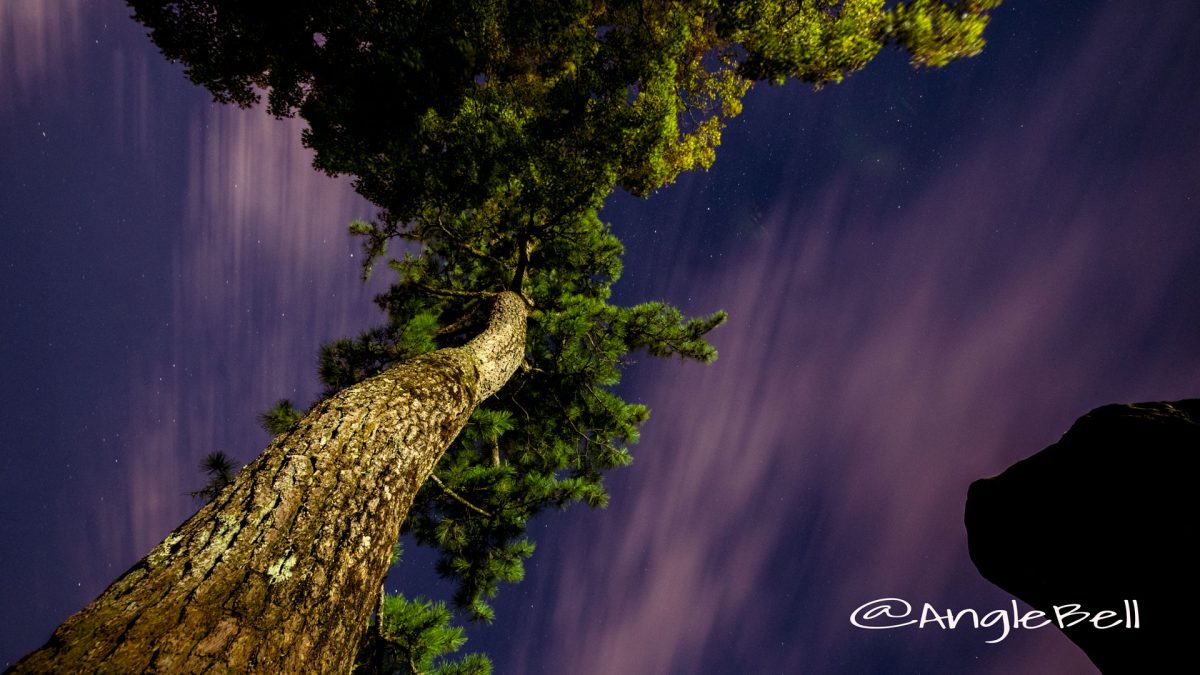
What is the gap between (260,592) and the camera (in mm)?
1426

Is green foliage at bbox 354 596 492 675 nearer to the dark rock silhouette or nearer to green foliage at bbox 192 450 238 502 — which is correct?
green foliage at bbox 192 450 238 502

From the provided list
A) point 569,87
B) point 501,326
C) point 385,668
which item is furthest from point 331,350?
point 569,87

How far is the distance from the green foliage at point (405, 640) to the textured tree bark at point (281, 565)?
5.12ft

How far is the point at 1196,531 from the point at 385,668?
16.5 ft

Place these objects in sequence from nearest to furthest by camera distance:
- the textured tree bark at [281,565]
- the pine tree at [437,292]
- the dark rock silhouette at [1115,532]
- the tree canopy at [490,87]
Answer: the textured tree bark at [281,565] < the pine tree at [437,292] < the dark rock silhouette at [1115,532] < the tree canopy at [490,87]

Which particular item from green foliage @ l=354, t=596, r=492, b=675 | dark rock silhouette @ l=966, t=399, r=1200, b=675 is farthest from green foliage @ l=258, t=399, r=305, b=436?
dark rock silhouette @ l=966, t=399, r=1200, b=675

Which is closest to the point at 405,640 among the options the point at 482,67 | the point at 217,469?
the point at 217,469

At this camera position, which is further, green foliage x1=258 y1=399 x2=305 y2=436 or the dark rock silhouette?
green foliage x1=258 y1=399 x2=305 y2=436

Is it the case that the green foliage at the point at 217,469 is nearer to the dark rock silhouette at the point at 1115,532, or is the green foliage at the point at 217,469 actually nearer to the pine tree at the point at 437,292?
the pine tree at the point at 437,292

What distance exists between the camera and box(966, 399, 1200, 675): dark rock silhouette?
204 centimetres

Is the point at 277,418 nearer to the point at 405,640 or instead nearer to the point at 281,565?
the point at 405,640

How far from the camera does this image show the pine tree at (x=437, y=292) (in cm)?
148

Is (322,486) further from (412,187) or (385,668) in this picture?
(412,187)

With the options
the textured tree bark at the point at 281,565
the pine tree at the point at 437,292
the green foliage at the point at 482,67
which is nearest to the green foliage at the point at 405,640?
the pine tree at the point at 437,292
